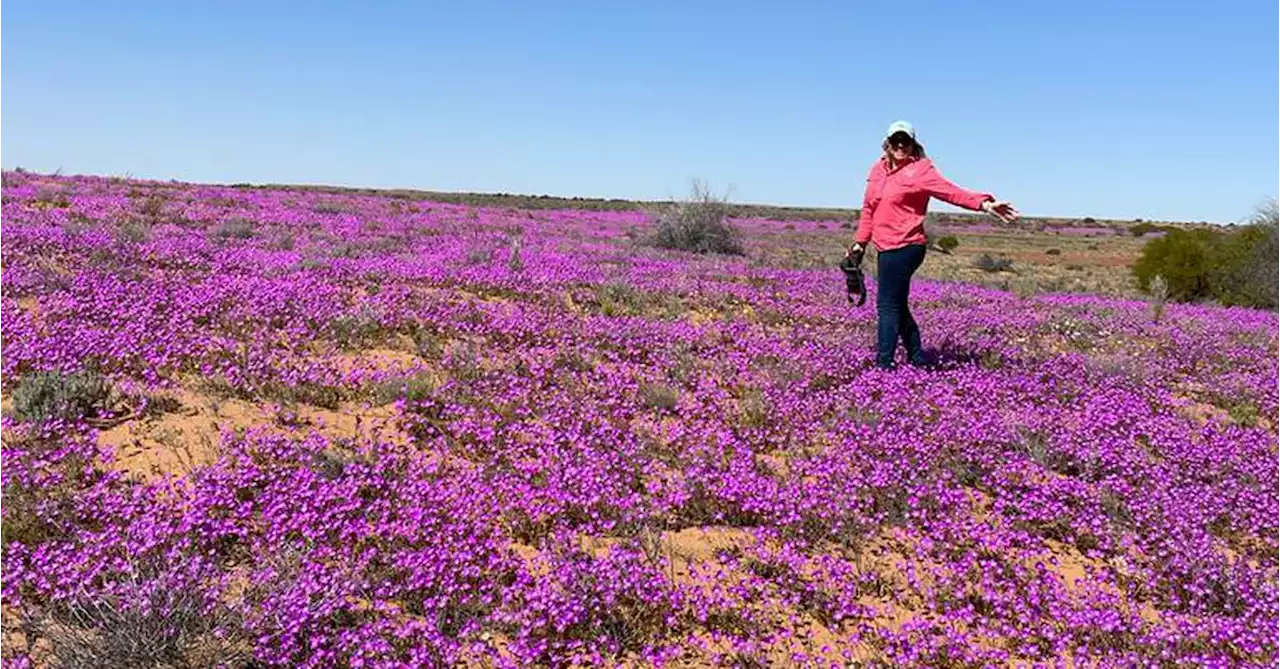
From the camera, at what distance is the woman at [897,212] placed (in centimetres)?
744

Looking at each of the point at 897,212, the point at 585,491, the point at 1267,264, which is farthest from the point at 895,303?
the point at 1267,264

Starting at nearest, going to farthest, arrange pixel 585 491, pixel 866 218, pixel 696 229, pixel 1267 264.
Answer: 1. pixel 585 491
2. pixel 866 218
3. pixel 1267 264
4. pixel 696 229

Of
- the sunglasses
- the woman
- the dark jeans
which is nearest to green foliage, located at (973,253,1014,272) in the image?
the dark jeans

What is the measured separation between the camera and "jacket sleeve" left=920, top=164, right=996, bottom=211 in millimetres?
7059

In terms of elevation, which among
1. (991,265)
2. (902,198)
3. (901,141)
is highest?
(901,141)

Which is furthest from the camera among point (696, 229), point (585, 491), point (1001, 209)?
point (696, 229)

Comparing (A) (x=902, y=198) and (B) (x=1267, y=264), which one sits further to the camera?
(B) (x=1267, y=264)

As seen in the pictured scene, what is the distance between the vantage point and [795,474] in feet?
17.9

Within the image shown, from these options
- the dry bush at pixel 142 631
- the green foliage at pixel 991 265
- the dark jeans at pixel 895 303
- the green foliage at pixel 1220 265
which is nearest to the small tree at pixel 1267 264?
the green foliage at pixel 1220 265

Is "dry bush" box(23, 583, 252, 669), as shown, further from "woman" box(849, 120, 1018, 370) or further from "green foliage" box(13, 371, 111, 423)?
"woman" box(849, 120, 1018, 370)

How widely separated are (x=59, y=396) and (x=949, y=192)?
7.50 m

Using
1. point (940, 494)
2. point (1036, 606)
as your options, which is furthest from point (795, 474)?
point (1036, 606)

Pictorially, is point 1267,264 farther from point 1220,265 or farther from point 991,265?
point 991,265

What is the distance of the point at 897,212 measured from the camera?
25.0 ft
